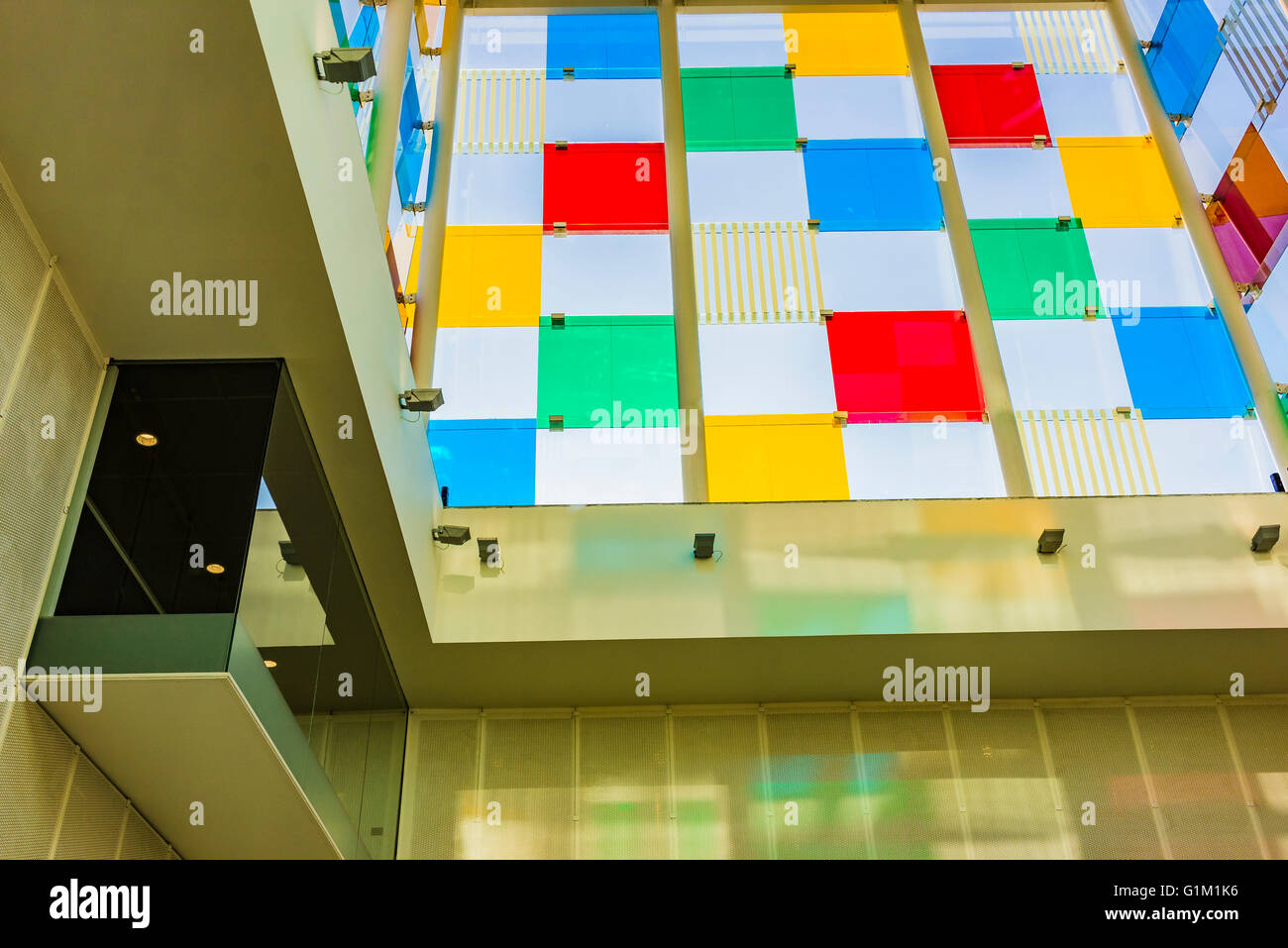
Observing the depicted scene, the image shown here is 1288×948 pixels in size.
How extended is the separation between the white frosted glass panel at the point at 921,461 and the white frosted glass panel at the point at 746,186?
3536 mm

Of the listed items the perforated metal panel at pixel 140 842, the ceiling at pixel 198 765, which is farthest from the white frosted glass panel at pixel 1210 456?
the perforated metal panel at pixel 140 842

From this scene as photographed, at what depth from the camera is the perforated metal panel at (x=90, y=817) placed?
699 cm

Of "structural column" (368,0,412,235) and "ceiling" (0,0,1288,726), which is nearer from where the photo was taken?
"ceiling" (0,0,1288,726)

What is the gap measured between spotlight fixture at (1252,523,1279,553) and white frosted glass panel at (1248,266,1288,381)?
8.41ft

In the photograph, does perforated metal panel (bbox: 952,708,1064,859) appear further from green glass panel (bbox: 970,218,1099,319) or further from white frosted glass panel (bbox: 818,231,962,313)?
white frosted glass panel (bbox: 818,231,962,313)

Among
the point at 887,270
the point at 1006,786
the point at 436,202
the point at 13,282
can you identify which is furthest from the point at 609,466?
the point at 13,282

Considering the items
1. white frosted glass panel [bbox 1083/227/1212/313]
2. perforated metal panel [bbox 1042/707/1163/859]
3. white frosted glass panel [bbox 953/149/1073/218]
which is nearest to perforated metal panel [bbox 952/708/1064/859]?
perforated metal panel [bbox 1042/707/1163/859]

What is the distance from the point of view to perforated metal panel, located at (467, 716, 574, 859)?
11719mm

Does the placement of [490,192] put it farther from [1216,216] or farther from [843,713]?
[1216,216]

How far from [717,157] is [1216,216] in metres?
6.39

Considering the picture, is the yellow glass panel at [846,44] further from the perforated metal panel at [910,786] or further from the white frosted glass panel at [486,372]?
the perforated metal panel at [910,786]

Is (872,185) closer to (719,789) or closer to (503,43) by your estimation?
(503,43)

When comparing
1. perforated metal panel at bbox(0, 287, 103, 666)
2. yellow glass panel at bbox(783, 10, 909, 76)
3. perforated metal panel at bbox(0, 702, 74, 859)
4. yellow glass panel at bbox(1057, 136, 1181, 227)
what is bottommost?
perforated metal panel at bbox(0, 702, 74, 859)

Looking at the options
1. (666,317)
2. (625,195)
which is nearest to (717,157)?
(625,195)
